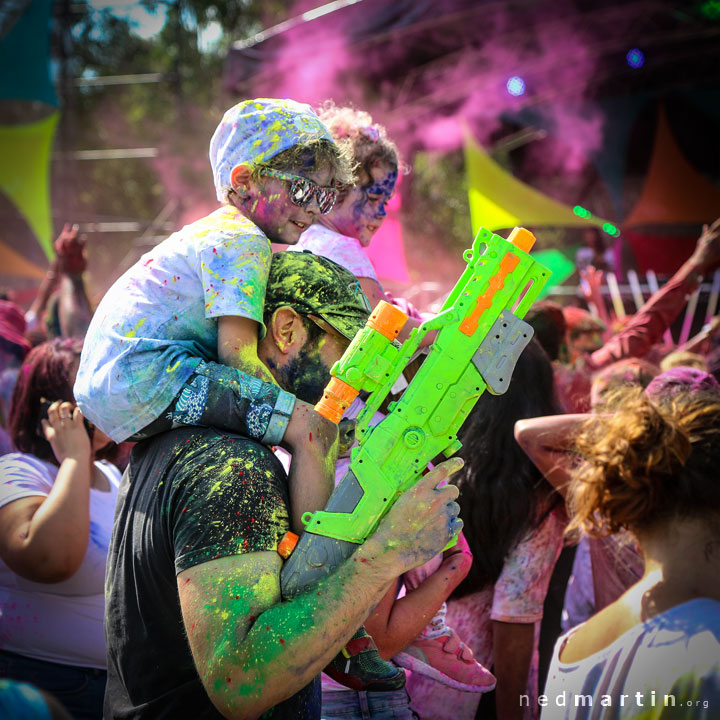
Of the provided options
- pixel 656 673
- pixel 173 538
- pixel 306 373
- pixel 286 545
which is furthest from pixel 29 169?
pixel 656 673

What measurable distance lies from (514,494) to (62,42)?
13249 millimetres

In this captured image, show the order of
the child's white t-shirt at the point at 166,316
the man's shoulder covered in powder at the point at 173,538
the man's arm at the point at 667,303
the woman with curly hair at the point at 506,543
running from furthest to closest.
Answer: the man's arm at the point at 667,303
the woman with curly hair at the point at 506,543
the child's white t-shirt at the point at 166,316
the man's shoulder covered in powder at the point at 173,538

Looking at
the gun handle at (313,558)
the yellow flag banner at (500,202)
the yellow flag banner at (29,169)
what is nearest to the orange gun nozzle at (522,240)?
the gun handle at (313,558)

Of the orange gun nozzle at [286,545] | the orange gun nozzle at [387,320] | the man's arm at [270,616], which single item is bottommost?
the man's arm at [270,616]

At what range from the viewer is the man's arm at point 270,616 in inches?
47.8

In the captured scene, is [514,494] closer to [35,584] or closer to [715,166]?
[35,584]

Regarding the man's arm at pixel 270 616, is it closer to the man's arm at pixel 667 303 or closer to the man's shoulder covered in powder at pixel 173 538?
the man's shoulder covered in powder at pixel 173 538

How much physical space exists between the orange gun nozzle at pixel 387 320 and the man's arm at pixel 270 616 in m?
0.35

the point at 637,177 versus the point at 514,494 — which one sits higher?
the point at 637,177

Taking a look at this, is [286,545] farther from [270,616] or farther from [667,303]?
[667,303]

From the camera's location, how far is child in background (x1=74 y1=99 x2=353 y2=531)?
1.41 meters

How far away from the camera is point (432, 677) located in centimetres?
204

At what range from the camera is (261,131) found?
1.60 m

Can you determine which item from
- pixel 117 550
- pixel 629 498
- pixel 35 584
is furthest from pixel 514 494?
pixel 35 584
